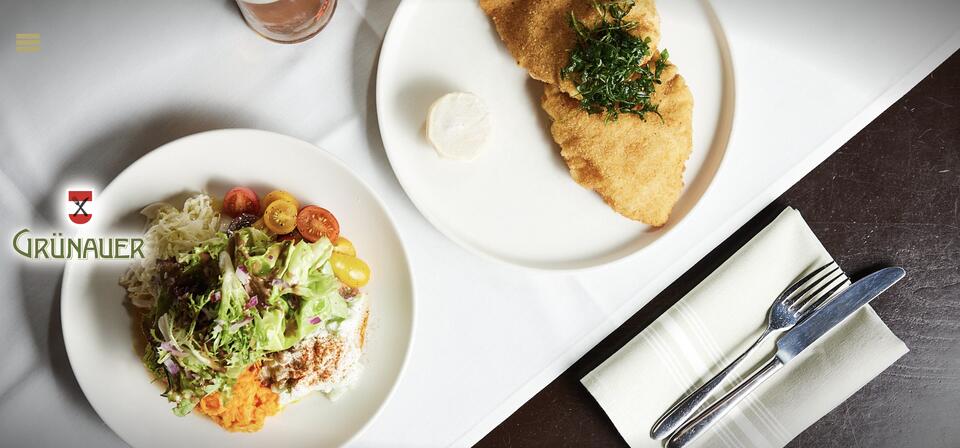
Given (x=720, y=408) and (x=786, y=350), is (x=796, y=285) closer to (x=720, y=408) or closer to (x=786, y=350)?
(x=786, y=350)

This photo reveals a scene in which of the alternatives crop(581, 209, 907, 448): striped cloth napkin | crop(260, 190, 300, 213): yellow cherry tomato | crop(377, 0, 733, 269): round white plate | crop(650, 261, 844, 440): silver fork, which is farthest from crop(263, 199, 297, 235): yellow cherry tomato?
crop(650, 261, 844, 440): silver fork

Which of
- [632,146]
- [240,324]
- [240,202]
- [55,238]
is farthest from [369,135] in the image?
[55,238]

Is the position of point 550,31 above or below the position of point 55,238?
below

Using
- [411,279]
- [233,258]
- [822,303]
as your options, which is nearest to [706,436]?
[822,303]

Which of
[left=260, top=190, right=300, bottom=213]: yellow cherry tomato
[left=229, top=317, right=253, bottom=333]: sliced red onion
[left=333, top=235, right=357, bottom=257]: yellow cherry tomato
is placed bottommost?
[left=333, top=235, right=357, bottom=257]: yellow cherry tomato

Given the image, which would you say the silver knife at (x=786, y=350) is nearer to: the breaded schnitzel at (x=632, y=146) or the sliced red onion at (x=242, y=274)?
the breaded schnitzel at (x=632, y=146)

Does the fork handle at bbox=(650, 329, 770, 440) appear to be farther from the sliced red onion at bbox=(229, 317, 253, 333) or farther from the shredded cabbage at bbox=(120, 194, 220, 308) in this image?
the shredded cabbage at bbox=(120, 194, 220, 308)
